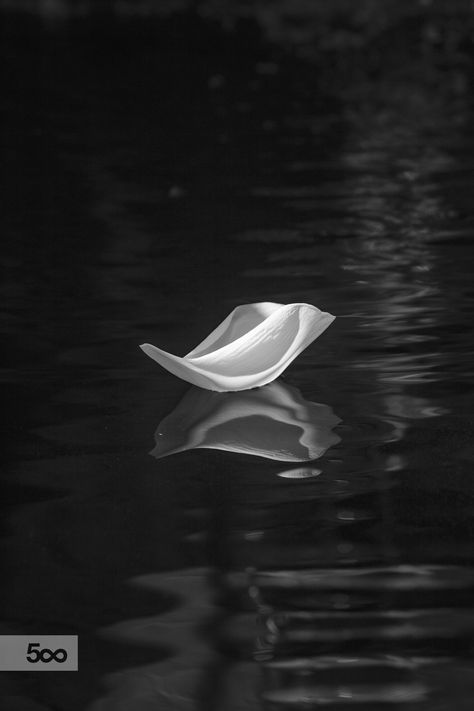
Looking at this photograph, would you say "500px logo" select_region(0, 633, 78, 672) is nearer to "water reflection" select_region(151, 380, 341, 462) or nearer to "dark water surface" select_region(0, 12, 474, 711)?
"dark water surface" select_region(0, 12, 474, 711)

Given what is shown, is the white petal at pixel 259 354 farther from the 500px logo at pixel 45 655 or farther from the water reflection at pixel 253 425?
the 500px logo at pixel 45 655

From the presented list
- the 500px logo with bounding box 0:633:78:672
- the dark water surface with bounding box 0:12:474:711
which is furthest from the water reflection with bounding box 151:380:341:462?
the 500px logo with bounding box 0:633:78:672

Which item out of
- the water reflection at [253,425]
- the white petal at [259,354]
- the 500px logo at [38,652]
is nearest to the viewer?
the 500px logo at [38,652]

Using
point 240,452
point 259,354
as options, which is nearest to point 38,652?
point 240,452

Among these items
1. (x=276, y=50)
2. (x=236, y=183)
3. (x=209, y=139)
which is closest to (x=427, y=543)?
(x=236, y=183)

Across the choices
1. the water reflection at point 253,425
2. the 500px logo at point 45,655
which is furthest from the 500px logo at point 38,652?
the water reflection at point 253,425

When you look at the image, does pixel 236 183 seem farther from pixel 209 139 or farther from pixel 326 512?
pixel 326 512

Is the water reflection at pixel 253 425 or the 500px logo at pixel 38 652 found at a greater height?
the water reflection at pixel 253 425

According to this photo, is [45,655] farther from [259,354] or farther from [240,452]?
[259,354]
